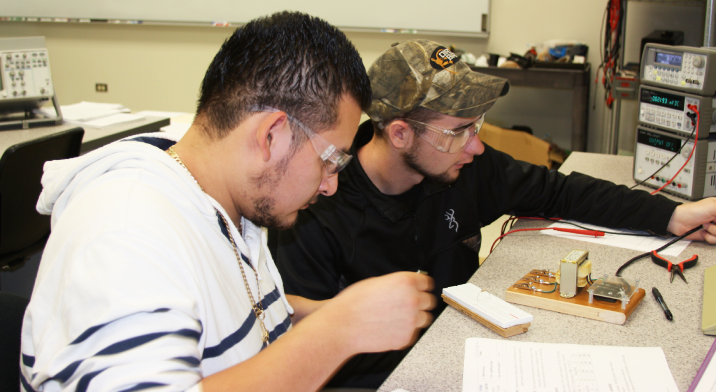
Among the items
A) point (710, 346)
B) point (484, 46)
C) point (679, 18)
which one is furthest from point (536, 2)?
point (710, 346)

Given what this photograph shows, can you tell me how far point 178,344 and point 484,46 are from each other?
158 inches

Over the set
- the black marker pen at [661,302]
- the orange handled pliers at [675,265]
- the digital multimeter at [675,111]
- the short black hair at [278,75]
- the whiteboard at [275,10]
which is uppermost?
the whiteboard at [275,10]

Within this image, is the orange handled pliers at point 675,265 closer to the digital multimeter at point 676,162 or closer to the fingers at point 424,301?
the digital multimeter at point 676,162

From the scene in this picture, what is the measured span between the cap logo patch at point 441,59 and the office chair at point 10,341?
39.8 inches

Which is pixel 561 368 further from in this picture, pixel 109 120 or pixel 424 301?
pixel 109 120

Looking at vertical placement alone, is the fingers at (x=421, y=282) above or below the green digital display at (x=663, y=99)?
below

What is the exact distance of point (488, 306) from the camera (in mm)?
1081

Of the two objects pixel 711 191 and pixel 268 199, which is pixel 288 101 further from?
pixel 711 191

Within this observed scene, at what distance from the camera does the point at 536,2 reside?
3.94 m

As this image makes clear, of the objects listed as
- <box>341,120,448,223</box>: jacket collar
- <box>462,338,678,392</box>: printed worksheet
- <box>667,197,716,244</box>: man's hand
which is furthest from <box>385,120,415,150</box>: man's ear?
<box>667,197,716,244</box>: man's hand

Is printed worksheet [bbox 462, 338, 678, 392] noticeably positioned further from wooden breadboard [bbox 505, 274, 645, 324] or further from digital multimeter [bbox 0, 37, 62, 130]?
digital multimeter [bbox 0, 37, 62, 130]

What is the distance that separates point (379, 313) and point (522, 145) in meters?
3.23

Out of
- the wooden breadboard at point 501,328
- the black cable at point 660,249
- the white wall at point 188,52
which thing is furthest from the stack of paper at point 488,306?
the white wall at point 188,52

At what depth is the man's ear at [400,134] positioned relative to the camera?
140 centimetres
